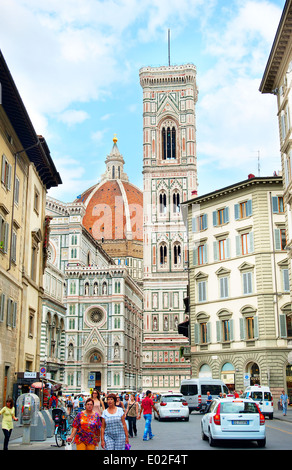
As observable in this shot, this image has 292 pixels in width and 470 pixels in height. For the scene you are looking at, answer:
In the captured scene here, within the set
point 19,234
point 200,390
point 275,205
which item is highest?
point 275,205

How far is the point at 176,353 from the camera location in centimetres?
8625

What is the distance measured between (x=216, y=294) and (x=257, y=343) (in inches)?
238

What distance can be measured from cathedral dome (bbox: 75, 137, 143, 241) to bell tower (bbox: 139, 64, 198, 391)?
70.1 metres

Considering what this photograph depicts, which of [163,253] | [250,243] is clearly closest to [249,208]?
[250,243]

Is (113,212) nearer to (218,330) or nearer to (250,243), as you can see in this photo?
(218,330)

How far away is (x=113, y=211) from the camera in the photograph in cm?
17050

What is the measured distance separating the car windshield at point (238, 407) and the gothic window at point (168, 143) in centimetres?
7782

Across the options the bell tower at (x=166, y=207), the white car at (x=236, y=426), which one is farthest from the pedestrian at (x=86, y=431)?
the bell tower at (x=166, y=207)

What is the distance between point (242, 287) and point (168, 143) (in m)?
49.9

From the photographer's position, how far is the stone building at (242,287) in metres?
45.5

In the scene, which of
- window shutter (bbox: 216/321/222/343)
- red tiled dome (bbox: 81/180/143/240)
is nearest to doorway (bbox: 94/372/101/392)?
window shutter (bbox: 216/321/222/343)

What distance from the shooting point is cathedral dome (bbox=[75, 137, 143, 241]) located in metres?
166

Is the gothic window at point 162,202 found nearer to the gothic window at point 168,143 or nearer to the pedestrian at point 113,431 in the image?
the gothic window at point 168,143

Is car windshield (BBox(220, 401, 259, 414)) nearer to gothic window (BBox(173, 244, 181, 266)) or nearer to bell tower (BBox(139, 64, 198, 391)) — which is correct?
bell tower (BBox(139, 64, 198, 391))
